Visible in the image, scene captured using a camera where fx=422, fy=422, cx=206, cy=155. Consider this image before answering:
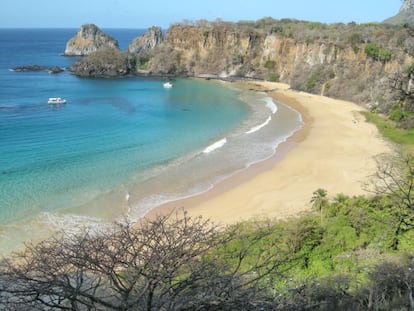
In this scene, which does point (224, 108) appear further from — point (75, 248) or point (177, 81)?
point (75, 248)

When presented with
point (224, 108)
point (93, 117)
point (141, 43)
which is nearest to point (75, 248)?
point (93, 117)

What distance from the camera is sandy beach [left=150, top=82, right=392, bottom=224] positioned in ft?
69.1

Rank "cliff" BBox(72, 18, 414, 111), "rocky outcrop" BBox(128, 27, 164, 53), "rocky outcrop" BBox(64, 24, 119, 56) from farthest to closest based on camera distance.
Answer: "rocky outcrop" BBox(64, 24, 119, 56) < "rocky outcrop" BBox(128, 27, 164, 53) < "cliff" BBox(72, 18, 414, 111)

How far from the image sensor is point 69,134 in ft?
114

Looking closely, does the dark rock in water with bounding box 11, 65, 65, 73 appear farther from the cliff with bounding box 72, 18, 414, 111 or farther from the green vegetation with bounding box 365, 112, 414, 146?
the green vegetation with bounding box 365, 112, 414, 146

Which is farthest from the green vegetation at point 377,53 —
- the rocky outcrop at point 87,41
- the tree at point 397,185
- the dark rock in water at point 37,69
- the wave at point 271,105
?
the rocky outcrop at point 87,41

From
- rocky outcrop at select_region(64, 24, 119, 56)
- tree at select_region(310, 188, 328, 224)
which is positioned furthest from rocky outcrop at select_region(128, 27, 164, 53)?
tree at select_region(310, 188, 328, 224)

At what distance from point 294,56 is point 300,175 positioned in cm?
4563

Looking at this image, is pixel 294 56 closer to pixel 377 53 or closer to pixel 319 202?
pixel 377 53

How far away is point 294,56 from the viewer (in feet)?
221

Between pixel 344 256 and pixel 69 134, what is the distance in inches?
1054

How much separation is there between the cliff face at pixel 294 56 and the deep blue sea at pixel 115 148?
9660 millimetres

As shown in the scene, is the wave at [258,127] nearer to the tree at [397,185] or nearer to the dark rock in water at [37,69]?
the tree at [397,185]

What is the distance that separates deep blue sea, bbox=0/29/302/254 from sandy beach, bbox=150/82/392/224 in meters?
1.29
